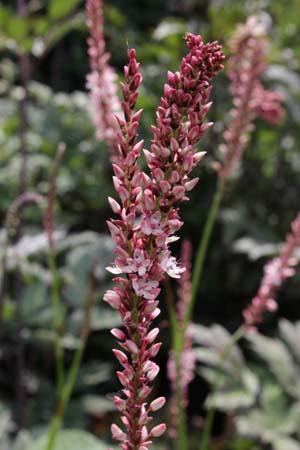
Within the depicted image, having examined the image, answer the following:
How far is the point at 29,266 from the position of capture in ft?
8.04

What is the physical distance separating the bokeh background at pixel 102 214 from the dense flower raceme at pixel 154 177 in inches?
65.1

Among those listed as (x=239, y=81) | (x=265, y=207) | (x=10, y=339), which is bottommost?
(x=10, y=339)

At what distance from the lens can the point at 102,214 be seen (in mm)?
3504

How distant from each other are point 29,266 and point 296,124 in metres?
1.88

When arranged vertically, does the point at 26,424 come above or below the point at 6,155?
below

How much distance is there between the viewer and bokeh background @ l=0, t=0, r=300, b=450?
8.63ft

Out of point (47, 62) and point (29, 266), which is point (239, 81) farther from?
point (47, 62)

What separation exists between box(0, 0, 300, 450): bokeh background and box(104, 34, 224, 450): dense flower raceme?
1654 mm

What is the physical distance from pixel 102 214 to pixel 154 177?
275 cm

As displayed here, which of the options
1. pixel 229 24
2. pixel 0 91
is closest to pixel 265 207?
pixel 229 24

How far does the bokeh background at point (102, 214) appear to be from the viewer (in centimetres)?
263

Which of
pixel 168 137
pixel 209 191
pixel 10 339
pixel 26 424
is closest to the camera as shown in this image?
pixel 168 137

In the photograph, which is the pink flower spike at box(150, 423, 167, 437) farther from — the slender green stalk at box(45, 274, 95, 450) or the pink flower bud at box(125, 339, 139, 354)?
the slender green stalk at box(45, 274, 95, 450)

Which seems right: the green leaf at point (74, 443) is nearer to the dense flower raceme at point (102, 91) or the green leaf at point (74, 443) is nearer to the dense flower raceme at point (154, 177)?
the dense flower raceme at point (102, 91)
